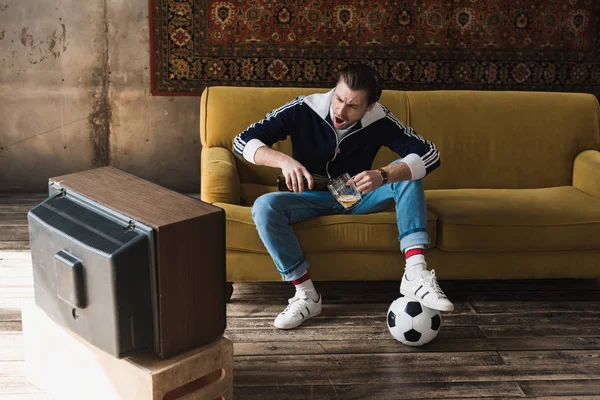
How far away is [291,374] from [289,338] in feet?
0.84

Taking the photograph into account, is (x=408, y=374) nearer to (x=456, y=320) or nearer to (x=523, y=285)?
(x=456, y=320)

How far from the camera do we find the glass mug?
2.49 metres

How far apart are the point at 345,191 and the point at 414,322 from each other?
53 cm

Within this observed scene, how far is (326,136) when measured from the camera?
8.82ft

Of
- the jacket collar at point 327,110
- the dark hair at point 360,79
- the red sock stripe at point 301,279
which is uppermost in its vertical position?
the dark hair at point 360,79

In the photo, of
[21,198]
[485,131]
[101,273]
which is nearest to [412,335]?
[101,273]

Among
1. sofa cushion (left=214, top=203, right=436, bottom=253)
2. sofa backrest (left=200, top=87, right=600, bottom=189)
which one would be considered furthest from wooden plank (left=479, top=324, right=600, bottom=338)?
sofa backrest (left=200, top=87, right=600, bottom=189)

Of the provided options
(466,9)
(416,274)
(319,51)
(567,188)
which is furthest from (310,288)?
(466,9)

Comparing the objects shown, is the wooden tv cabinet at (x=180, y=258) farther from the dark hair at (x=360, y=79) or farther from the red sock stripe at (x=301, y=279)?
the dark hair at (x=360, y=79)

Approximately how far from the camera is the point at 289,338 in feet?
8.12

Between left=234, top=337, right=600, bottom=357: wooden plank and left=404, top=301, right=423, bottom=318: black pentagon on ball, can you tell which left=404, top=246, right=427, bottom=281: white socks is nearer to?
left=404, top=301, right=423, bottom=318: black pentagon on ball

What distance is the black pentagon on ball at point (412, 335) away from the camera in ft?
7.77

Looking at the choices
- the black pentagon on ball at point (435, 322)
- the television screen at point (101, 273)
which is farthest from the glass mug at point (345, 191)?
the television screen at point (101, 273)

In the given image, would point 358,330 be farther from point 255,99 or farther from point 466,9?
point 466,9
